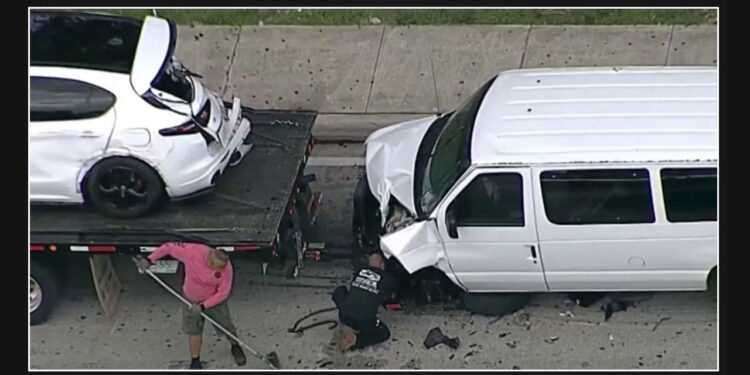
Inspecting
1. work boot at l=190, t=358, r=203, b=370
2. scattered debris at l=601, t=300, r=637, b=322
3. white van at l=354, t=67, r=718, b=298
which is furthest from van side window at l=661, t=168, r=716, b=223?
work boot at l=190, t=358, r=203, b=370

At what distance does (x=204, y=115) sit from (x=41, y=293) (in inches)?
76.0

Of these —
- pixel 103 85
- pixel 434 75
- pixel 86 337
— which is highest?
pixel 103 85

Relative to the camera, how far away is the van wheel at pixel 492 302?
919 centimetres

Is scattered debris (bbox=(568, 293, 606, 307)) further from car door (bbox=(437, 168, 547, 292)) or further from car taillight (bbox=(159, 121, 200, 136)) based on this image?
car taillight (bbox=(159, 121, 200, 136))

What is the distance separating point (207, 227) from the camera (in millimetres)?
9055

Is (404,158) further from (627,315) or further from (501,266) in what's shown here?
(627,315)

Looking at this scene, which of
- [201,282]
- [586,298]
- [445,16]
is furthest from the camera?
[445,16]

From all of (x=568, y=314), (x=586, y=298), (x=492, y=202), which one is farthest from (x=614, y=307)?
(x=492, y=202)

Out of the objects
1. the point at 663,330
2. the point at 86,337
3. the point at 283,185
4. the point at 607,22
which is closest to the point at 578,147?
the point at 663,330

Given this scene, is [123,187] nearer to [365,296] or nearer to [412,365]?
[365,296]

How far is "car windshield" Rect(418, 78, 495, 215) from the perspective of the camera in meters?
8.79

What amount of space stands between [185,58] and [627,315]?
20.8ft

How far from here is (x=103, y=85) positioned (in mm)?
8953

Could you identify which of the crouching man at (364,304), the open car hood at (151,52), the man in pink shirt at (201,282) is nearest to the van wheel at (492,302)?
the crouching man at (364,304)
